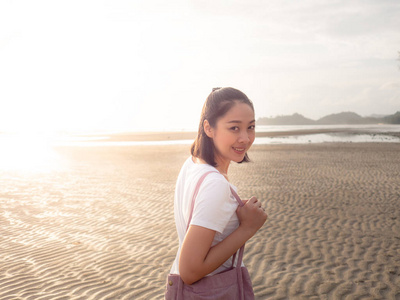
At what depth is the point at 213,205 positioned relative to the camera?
1.48 m

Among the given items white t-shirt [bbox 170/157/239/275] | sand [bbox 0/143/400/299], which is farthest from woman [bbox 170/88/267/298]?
sand [bbox 0/143/400/299]

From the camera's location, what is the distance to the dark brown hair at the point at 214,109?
5.90 feet

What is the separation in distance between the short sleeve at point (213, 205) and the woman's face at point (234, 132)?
0.31m

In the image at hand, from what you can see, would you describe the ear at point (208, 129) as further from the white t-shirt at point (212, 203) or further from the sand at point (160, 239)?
the sand at point (160, 239)

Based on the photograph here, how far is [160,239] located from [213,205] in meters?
6.55

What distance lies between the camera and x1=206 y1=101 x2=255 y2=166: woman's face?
5.86 feet

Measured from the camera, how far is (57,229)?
847cm

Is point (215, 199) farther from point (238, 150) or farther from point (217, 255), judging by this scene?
point (238, 150)

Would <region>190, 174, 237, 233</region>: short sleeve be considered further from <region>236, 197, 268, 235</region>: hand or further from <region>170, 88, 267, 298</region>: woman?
<region>236, 197, 268, 235</region>: hand

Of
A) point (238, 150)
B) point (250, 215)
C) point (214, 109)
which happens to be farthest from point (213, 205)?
point (214, 109)

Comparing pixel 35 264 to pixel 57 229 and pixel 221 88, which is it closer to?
pixel 57 229

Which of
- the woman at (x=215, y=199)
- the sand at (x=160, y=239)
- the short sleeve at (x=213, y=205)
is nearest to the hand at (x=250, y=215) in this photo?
the woman at (x=215, y=199)

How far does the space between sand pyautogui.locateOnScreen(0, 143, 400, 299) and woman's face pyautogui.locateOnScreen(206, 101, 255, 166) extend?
152 inches

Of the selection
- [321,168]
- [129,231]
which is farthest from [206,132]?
[321,168]
